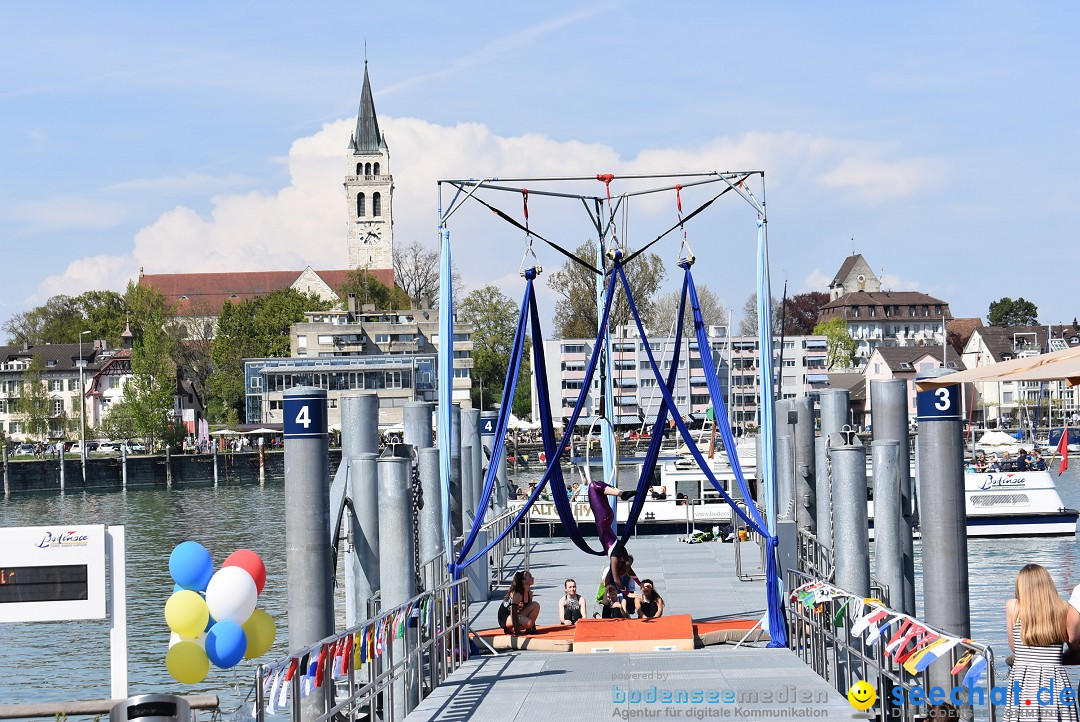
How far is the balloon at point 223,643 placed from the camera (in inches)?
555

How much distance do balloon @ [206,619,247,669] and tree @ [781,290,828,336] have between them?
171 m

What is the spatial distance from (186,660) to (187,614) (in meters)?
0.47

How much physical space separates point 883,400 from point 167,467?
84.1 metres

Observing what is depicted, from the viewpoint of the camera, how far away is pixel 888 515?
15.4m

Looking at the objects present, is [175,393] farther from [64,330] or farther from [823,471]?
[823,471]

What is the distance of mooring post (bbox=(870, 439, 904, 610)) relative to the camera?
15.5 meters

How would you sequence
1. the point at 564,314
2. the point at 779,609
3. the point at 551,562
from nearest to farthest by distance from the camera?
the point at 779,609 → the point at 551,562 → the point at 564,314

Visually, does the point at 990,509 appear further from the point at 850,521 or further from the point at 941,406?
the point at 941,406

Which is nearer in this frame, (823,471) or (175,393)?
(823,471)

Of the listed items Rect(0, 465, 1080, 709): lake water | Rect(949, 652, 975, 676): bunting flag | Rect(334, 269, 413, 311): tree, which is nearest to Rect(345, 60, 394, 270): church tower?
Rect(334, 269, 413, 311): tree

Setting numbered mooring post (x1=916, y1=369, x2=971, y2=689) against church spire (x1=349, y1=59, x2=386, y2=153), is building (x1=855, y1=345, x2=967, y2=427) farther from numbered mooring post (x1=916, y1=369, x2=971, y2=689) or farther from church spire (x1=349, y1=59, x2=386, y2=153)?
numbered mooring post (x1=916, y1=369, x2=971, y2=689)

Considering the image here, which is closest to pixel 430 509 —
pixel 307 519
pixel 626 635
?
pixel 626 635

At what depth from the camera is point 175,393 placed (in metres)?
124

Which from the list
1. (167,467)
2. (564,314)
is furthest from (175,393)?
(564,314)
